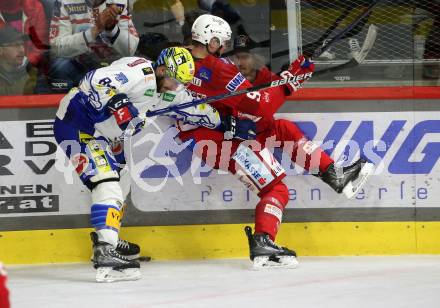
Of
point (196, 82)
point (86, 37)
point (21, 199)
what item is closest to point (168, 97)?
point (196, 82)

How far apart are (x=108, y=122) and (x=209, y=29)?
88cm

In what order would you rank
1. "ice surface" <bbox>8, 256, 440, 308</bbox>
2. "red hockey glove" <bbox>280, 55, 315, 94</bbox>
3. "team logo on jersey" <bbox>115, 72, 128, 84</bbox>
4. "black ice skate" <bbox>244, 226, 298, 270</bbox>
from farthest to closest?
"red hockey glove" <bbox>280, 55, 315, 94</bbox> < "black ice skate" <bbox>244, 226, 298, 270</bbox> < "team logo on jersey" <bbox>115, 72, 128, 84</bbox> < "ice surface" <bbox>8, 256, 440, 308</bbox>

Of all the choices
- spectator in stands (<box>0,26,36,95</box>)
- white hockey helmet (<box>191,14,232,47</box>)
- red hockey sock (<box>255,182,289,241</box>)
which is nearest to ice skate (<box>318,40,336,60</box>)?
white hockey helmet (<box>191,14,232,47</box>)

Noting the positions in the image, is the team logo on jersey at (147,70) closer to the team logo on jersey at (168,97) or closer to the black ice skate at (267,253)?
the team logo on jersey at (168,97)

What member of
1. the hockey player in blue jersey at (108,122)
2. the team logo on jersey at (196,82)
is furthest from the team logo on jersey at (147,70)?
the team logo on jersey at (196,82)

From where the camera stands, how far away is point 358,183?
22.2 ft

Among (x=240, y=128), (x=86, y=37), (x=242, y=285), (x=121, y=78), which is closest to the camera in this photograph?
(x=242, y=285)

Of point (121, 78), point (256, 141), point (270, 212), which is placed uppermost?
point (121, 78)

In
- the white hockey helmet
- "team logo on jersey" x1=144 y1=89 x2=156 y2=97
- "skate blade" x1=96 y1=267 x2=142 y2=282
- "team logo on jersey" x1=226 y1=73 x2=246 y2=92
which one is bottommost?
"skate blade" x1=96 y1=267 x2=142 y2=282

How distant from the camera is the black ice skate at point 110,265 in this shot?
244 inches

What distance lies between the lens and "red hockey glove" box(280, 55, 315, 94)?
6.59 meters

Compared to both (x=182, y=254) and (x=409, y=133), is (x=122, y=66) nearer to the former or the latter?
(x=182, y=254)

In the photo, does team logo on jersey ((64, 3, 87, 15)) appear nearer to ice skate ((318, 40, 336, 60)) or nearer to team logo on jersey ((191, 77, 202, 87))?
team logo on jersey ((191, 77, 202, 87))

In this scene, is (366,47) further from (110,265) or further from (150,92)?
(110,265)
